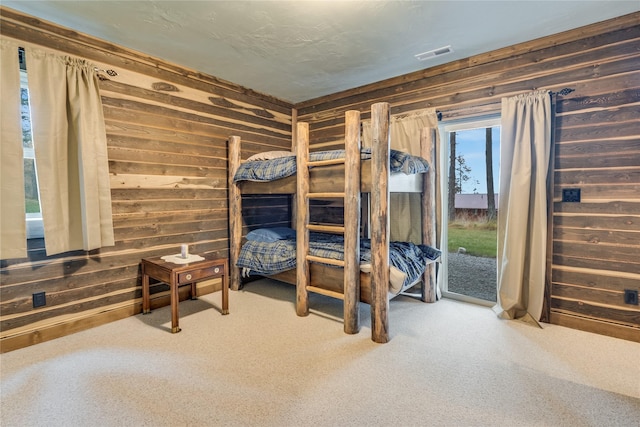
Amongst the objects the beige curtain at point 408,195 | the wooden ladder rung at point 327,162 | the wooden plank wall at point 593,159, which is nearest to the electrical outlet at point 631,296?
the wooden plank wall at point 593,159

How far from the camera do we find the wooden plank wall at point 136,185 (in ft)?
7.44

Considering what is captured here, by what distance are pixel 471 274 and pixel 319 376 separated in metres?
2.42

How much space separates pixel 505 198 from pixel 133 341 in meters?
3.34

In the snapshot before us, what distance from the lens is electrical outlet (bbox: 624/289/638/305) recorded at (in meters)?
2.29

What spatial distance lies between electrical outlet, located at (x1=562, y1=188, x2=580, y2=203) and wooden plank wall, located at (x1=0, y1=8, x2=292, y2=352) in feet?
10.6

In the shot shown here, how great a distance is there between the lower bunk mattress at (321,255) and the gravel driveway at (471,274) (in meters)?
0.61

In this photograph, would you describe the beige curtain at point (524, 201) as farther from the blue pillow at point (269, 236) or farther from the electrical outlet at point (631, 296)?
the blue pillow at point (269, 236)

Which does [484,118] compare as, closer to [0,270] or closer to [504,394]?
[504,394]

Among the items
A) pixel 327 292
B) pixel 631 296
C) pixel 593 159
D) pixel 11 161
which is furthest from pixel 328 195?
pixel 631 296

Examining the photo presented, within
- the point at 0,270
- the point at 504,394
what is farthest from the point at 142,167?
the point at 504,394

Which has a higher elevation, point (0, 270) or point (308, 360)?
point (0, 270)

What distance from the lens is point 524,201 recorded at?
8.53ft

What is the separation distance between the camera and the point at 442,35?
2.50m

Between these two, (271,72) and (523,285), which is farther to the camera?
(271,72)
